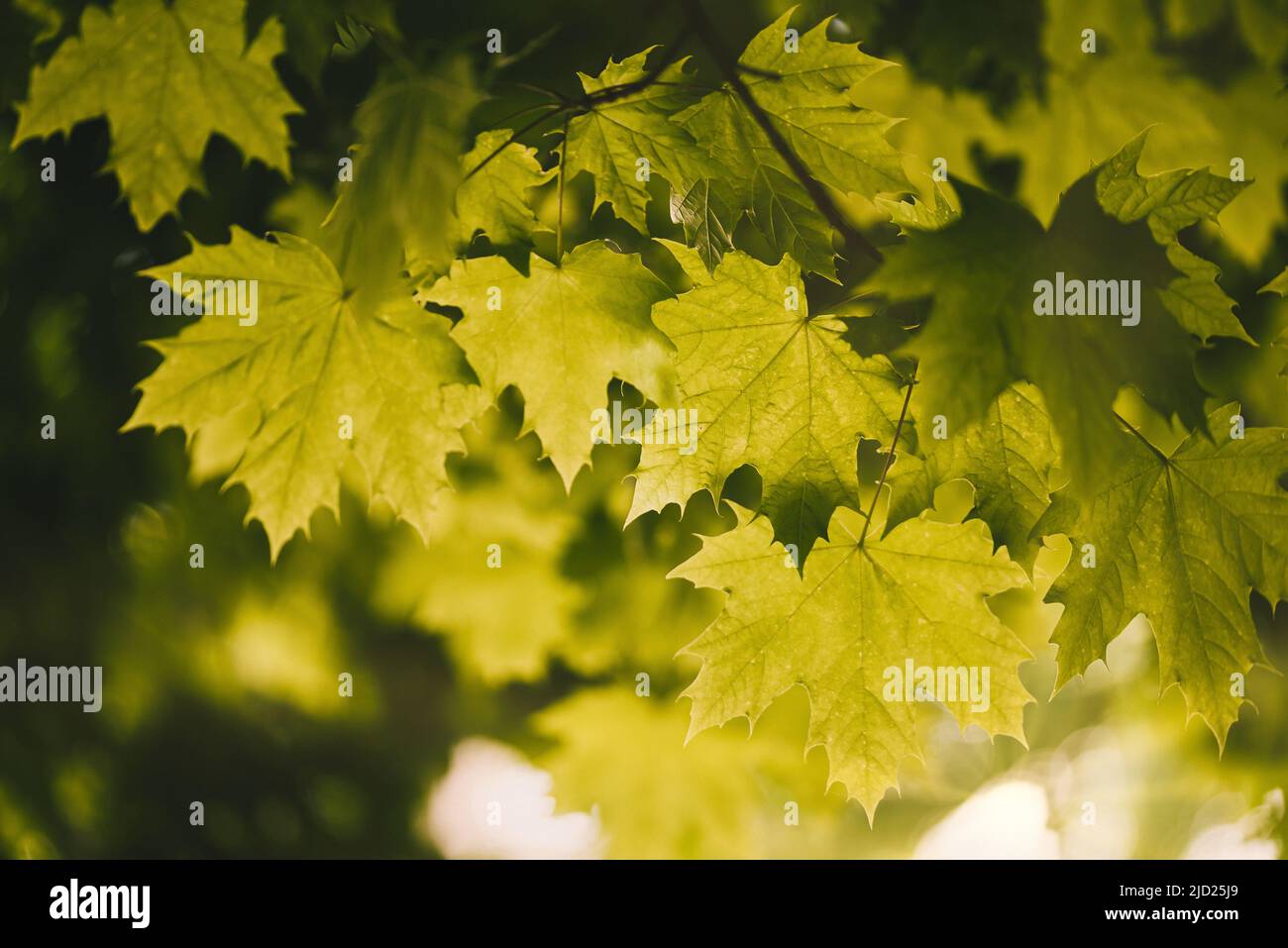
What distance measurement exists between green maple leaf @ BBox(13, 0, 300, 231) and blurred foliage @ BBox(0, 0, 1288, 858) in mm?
213

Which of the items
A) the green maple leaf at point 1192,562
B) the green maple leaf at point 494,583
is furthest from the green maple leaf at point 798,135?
the green maple leaf at point 494,583

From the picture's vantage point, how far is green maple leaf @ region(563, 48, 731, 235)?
0.98 metres

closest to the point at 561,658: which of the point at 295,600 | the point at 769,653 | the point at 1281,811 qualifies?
the point at 295,600

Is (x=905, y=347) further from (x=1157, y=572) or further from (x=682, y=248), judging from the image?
(x=1157, y=572)

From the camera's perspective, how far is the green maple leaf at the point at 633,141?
3.22 feet

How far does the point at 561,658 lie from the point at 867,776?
1612mm

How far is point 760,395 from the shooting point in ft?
3.26

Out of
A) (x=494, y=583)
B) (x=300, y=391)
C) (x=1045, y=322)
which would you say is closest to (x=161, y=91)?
(x=300, y=391)

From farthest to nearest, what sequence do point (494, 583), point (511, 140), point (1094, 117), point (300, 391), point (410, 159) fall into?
point (494, 583), point (1094, 117), point (300, 391), point (511, 140), point (410, 159)

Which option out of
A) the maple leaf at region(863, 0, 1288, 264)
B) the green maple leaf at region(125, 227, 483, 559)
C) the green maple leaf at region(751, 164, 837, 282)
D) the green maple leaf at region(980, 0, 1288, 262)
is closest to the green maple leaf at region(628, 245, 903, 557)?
the green maple leaf at region(751, 164, 837, 282)

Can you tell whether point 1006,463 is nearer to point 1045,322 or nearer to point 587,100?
point 1045,322

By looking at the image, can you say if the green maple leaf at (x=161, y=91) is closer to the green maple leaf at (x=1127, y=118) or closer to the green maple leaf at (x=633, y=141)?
the green maple leaf at (x=633, y=141)

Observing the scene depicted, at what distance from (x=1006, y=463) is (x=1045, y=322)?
0.23m

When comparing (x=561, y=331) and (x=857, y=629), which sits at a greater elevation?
(x=561, y=331)
